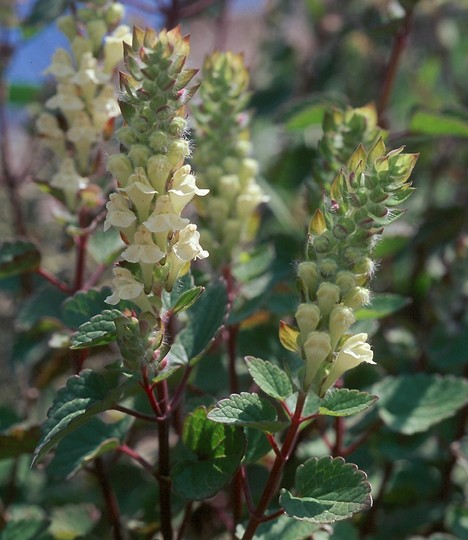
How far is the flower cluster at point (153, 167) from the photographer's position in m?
0.75

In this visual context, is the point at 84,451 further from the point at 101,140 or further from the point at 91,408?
the point at 101,140

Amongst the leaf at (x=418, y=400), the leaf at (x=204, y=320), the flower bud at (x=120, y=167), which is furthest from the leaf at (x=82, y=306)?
the leaf at (x=418, y=400)

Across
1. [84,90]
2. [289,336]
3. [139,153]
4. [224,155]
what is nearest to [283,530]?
[289,336]

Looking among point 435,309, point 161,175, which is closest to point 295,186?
point 435,309

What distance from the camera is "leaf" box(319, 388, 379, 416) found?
0.76 metres

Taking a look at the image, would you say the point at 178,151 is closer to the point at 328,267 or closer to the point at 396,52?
the point at 328,267

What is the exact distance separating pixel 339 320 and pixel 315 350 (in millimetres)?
37

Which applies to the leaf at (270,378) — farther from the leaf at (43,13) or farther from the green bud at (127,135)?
the leaf at (43,13)

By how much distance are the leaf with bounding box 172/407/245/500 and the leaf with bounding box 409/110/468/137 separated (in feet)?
2.39

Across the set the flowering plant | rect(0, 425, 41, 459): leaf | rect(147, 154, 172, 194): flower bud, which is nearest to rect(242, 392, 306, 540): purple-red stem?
the flowering plant

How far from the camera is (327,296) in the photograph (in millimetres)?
733

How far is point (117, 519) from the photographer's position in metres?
1.08

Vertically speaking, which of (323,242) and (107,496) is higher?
(323,242)

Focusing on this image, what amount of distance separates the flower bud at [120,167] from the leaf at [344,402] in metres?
0.31
